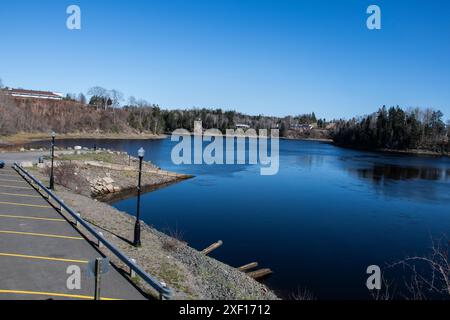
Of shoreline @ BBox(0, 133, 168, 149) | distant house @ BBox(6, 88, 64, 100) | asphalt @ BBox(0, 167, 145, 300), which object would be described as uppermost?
distant house @ BBox(6, 88, 64, 100)

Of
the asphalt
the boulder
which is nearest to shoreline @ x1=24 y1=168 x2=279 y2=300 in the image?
the asphalt

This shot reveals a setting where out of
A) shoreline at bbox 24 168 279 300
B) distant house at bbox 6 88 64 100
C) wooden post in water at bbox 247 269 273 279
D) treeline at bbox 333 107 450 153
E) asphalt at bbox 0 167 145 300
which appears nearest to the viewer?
asphalt at bbox 0 167 145 300

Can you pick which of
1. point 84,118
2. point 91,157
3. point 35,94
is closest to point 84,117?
point 84,118

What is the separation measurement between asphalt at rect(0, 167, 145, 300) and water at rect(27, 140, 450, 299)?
30.7 feet

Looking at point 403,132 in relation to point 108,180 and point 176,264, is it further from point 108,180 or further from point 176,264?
point 176,264

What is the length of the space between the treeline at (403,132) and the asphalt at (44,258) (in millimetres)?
139818

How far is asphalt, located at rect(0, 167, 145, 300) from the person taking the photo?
10.7 m

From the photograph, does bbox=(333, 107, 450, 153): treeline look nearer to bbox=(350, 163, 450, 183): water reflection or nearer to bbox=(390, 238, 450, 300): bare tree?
bbox=(350, 163, 450, 183): water reflection

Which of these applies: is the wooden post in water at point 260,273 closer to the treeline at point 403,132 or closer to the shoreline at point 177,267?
the shoreline at point 177,267

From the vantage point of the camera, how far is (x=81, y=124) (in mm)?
135375
